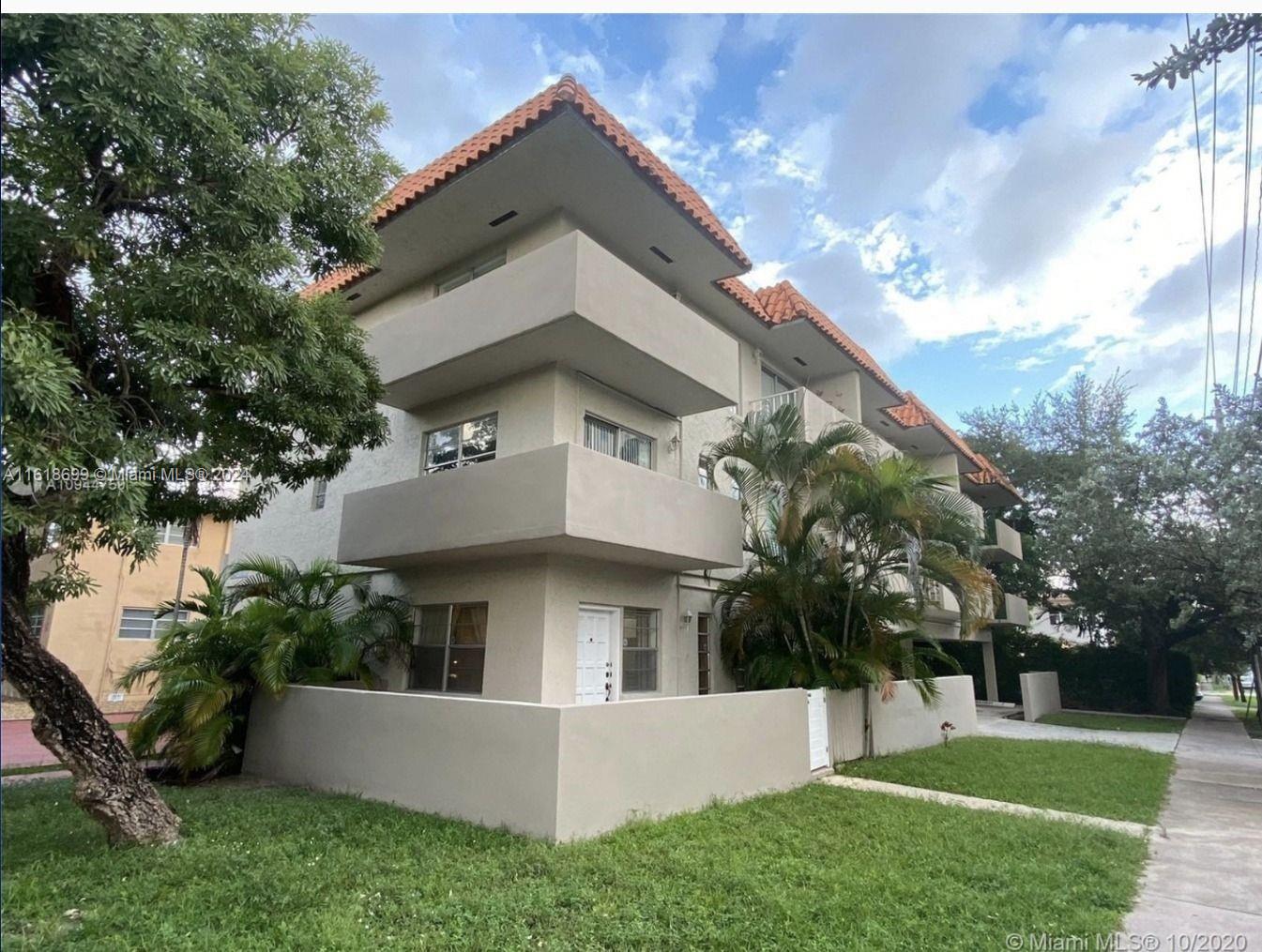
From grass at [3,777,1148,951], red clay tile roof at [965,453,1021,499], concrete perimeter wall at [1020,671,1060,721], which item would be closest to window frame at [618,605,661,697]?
grass at [3,777,1148,951]

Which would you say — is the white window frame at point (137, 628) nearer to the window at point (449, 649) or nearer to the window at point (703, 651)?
the window at point (449, 649)

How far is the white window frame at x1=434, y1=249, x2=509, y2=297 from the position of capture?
1277cm

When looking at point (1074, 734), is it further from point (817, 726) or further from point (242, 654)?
point (242, 654)

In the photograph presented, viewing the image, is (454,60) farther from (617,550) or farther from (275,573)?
(275,573)

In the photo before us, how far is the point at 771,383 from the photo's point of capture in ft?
57.1

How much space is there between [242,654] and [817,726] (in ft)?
28.9

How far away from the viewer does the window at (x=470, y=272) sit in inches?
505

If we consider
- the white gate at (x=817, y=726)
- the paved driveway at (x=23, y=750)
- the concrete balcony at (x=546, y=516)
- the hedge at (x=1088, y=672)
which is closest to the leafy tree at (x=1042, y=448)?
the hedge at (x=1088, y=672)

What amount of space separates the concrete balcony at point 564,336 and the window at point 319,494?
2.96 m

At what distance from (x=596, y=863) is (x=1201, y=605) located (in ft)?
81.0

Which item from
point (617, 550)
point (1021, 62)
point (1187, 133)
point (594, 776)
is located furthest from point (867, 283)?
point (594, 776)

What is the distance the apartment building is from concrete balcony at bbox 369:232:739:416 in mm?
41

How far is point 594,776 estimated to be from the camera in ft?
23.8

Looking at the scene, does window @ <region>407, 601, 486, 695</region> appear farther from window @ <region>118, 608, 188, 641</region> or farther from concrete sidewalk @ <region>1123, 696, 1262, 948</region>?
window @ <region>118, 608, 188, 641</region>
